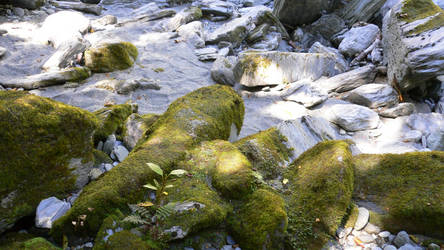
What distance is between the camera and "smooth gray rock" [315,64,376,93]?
24.2 feet

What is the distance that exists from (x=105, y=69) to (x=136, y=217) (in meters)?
5.80

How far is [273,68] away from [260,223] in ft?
18.6

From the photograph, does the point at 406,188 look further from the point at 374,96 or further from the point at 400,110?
the point at 374,96

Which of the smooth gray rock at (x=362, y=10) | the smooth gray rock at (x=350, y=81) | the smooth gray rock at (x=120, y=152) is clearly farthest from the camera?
the smooth gray rock at (x=362, y=10)

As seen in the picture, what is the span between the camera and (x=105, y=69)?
22.9ft

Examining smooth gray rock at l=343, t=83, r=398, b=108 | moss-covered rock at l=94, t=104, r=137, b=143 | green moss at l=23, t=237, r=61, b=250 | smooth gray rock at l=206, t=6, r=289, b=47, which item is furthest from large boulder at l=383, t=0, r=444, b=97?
green moss at l=23, t=237, r=61, b=250

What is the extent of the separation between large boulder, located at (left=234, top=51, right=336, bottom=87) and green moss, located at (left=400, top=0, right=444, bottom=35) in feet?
7.47

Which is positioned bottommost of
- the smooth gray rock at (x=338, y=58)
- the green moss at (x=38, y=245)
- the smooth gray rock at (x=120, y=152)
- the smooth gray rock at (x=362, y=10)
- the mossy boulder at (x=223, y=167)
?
the smooth gray rock at (x=120, y=152)

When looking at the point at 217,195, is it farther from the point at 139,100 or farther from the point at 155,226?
the point at 139,100

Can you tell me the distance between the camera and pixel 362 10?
11055 millimetres

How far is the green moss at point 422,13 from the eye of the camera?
620 cm

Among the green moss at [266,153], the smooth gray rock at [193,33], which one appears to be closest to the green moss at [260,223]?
the green moss at [266,153]

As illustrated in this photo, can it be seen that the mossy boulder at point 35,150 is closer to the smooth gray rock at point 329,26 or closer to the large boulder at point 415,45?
the large boulder at point 415,45

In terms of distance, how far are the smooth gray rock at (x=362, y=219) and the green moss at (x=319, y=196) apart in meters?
0.16
